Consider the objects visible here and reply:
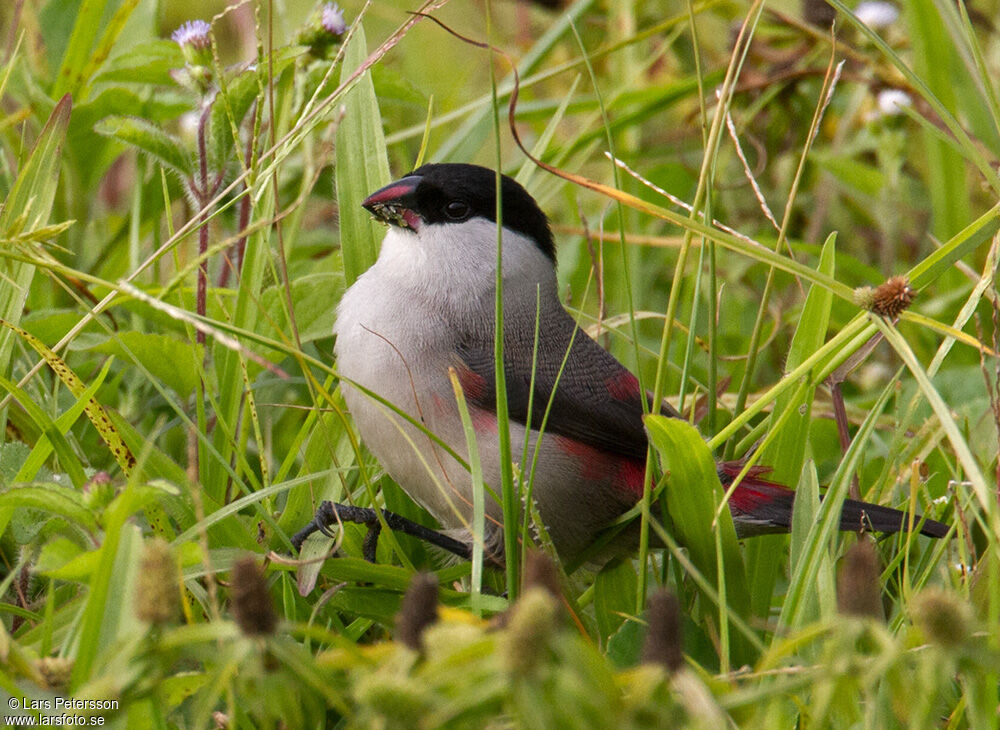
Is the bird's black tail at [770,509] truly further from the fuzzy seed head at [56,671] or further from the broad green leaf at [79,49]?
the broad green leaf at [79,49]

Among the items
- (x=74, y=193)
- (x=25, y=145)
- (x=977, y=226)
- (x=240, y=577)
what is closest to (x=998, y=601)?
(x=977, y=226)

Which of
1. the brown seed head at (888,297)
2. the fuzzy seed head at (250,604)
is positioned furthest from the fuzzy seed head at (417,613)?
the brown seed head at (888,297)

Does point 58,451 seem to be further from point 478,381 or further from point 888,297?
point 888,297

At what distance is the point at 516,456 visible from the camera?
233 cm

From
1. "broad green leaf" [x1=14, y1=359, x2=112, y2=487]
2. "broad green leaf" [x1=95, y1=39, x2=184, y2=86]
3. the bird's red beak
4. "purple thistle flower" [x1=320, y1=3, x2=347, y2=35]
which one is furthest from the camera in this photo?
"broad green leaf" [x1=95, y1=39, x2=184, y2=86]

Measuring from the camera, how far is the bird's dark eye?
8.77ft

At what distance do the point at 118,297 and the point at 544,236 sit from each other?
1074 millimetres

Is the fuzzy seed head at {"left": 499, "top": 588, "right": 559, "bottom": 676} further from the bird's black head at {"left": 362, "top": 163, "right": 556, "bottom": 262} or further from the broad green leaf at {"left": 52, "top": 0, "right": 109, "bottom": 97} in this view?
the broad green leaf at {"left": 52, "top": 0, "right": 109, "bottom": 97}

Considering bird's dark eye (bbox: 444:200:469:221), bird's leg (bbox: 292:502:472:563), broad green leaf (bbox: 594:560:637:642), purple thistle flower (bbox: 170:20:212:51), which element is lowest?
broad green leaf (bbox: 594:560:637:642)

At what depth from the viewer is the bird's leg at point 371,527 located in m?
2.18

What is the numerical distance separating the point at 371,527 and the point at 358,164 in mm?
904

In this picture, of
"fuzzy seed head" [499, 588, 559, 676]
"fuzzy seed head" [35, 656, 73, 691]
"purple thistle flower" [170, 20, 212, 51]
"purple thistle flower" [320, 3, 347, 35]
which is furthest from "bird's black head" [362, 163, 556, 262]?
"fuzzy seed head" [499, 588, 559, 676]

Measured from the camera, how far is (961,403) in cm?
313

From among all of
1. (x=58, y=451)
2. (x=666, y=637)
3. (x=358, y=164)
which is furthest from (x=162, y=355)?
(x=666, y=637)
